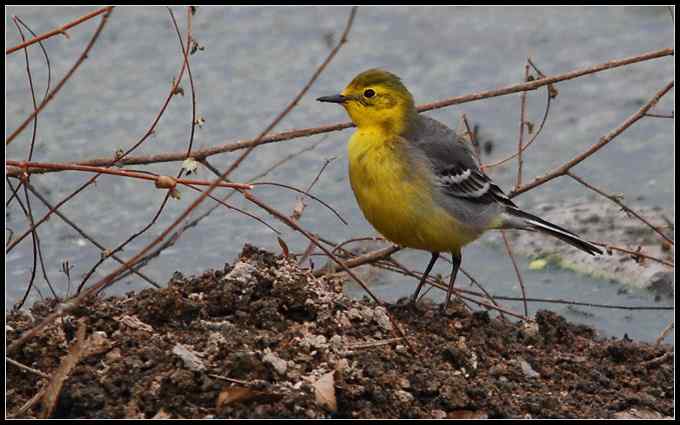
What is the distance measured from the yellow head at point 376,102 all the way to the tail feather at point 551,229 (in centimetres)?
99

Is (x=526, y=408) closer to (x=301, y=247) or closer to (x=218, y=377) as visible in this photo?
(x=218, y=377)

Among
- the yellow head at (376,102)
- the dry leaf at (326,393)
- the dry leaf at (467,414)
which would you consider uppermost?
the yellow head at (376,102)

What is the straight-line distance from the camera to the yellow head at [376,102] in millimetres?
6668

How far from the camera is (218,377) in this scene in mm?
4758

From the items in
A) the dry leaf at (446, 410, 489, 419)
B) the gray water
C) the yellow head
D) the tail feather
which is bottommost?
the dry leaf at (446, 410, 489, 419)

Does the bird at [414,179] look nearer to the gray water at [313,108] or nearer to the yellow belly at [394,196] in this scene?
the yellow belly at [394,196]

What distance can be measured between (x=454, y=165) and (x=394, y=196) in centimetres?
63

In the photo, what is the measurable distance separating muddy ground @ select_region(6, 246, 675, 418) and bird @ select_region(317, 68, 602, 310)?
0.56 metres

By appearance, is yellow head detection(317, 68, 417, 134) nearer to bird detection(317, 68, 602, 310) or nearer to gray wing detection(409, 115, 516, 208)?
bird detection(317, 68, 602, 310)

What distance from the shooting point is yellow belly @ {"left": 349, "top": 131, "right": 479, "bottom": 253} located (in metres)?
6.34

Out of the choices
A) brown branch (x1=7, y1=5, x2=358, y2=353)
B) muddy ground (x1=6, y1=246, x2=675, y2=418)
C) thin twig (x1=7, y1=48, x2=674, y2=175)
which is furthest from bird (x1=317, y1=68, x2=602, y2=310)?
brown branch (x1=7, y1=5, x2=358, y2=353)

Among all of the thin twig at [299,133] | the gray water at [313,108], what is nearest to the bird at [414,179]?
the thin twig at [299,133]

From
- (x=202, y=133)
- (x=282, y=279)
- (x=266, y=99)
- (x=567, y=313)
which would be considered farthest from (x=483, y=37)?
(x=282, y=279)

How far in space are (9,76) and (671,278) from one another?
573 centimetres
